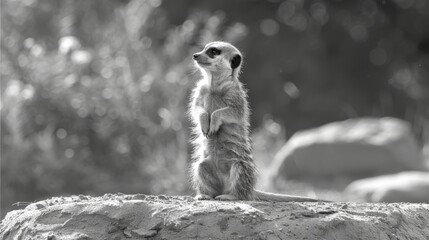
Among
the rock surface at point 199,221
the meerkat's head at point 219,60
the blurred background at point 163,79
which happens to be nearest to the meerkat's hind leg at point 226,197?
the rock surface at point 199,221

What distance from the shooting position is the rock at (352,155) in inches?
392

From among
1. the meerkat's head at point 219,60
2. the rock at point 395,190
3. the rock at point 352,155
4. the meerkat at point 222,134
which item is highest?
the rock at point 352,155

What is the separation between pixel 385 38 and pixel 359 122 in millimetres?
6702

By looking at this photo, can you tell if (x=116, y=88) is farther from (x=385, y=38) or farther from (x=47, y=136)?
(x=385, y=38)

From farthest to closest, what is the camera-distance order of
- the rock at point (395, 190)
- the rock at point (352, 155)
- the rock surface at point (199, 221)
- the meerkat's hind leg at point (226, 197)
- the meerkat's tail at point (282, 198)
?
the rock at point (352, 155) → the rock at point (395, 190) → the meerkat's tail at point (282, 198) → the meerkat's hind leg at point (226, 197) → the rock surface at point (199, 221)

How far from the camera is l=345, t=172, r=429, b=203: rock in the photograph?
8188 millimetres

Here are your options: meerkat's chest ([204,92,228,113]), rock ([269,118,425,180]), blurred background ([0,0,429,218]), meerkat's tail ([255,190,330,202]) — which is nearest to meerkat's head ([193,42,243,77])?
meerkat's chest ([204,92,228,113])

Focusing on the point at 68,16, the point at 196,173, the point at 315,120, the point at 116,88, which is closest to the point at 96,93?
the point at 116,88

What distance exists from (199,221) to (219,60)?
3.98ft

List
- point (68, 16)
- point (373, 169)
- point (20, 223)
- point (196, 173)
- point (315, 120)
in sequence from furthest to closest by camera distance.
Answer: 1. point (315, 120)
2. point (68, 16)
3. point (373, 169)
4. point (196, 173)
5. point (20, 223)

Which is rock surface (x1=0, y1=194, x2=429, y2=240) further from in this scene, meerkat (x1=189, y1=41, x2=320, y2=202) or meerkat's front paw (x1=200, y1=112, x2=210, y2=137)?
meerkat's front paw (x1=200, y1=112, x2=210, y2=137)

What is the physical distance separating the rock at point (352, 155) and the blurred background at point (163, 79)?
4.0 inches

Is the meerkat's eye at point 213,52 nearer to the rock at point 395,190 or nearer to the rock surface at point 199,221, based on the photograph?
the rock surface at point 199,221

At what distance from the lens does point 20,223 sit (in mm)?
3861
